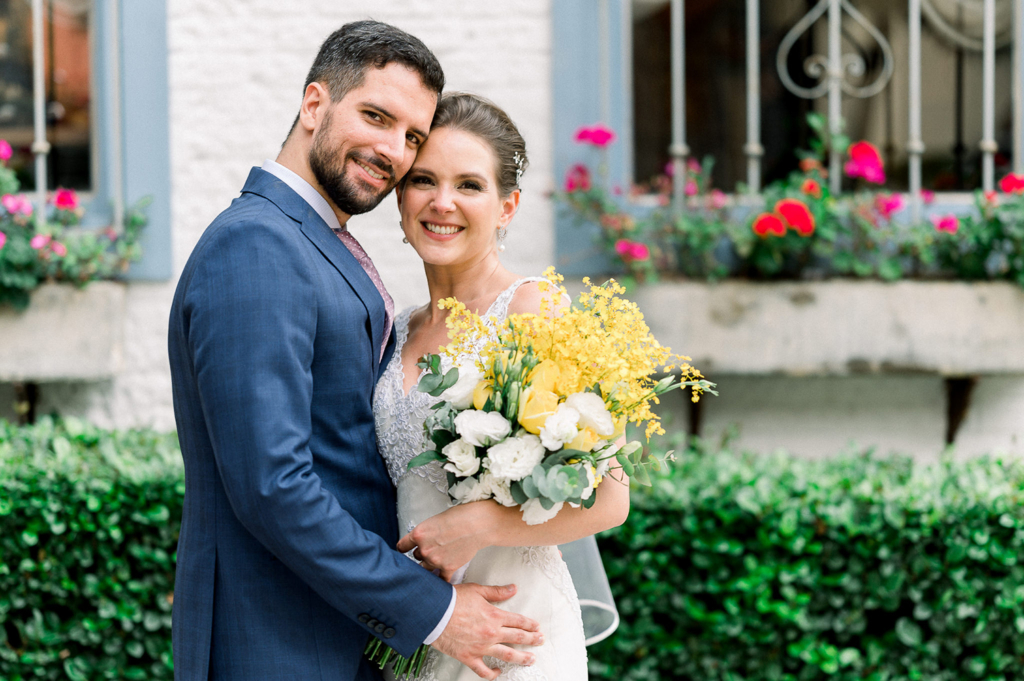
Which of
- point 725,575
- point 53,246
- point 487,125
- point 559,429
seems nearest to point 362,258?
point 487,125

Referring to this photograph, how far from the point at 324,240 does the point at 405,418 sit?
1.49ft

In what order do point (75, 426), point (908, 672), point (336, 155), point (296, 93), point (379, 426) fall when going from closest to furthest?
point (336, 155) < point (379, 426) < point (908, 672) < point (75, 426) < point (296, 93)

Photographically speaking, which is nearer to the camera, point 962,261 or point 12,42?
point 962,261

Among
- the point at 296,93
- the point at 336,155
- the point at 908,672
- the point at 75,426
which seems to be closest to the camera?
the point at 336,155

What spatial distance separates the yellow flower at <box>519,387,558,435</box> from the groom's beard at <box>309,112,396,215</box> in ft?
1.91

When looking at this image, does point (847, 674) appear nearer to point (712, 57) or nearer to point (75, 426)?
point (712, 57)

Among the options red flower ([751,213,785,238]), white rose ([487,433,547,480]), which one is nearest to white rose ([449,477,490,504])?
white rose ([487,433,547,480])

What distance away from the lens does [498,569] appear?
1.98 metres

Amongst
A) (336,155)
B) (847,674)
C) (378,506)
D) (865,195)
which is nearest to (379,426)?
(378,506)

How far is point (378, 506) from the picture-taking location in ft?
6.44

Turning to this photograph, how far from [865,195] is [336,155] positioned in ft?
9.00

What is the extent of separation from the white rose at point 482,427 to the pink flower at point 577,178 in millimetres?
2338

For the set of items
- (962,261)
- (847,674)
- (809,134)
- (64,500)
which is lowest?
(847,674)

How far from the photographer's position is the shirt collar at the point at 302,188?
1.91m
